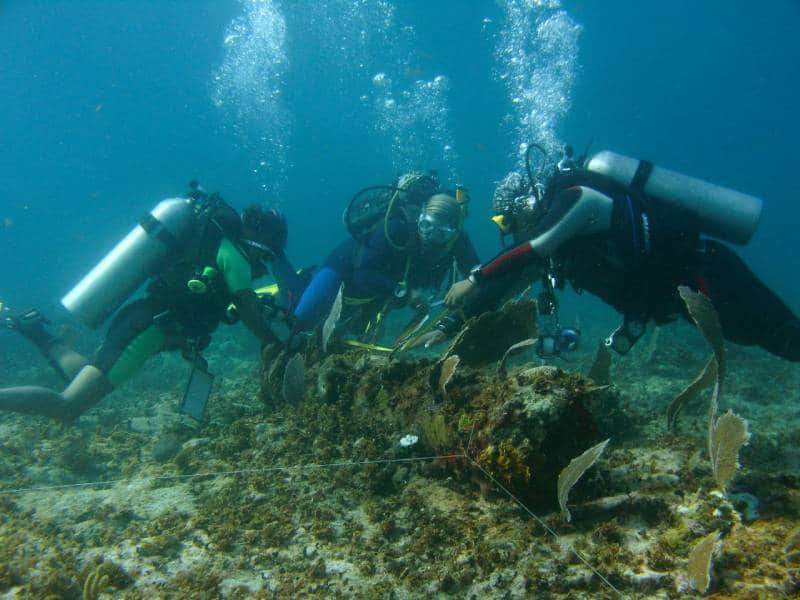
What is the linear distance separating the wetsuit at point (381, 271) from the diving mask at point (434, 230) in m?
0.24

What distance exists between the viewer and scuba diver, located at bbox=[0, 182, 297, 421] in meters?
5.38

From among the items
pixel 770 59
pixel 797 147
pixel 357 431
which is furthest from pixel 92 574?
pixel 797 147

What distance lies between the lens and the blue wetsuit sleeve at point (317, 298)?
658 centimetres

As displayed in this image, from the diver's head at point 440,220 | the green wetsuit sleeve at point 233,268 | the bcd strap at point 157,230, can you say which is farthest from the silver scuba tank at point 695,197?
the bcd strap at point 157,230

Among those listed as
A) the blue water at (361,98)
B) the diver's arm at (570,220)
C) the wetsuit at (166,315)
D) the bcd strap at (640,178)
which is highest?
the blue water at (361,98)

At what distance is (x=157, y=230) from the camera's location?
5543mm

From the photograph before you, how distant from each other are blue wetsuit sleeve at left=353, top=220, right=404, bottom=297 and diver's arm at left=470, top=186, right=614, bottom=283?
10.5 feet

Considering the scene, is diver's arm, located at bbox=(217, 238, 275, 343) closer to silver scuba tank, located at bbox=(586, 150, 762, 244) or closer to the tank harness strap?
the tank harness strap

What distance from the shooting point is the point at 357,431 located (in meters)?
3.61

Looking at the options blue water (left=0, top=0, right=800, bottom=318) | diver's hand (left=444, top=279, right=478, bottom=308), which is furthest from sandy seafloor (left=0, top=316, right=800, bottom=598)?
blue water (left=0, top=0, right=800, bottom=318)

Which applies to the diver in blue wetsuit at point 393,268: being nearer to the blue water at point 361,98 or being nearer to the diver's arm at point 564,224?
the diver's arm at point 564,224

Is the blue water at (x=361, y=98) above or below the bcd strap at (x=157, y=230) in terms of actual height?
above

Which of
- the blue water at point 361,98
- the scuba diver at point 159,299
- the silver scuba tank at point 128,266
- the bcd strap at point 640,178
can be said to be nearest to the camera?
the bcd strap at point 640,178

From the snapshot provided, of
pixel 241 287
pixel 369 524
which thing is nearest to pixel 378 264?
pixel 241 287
